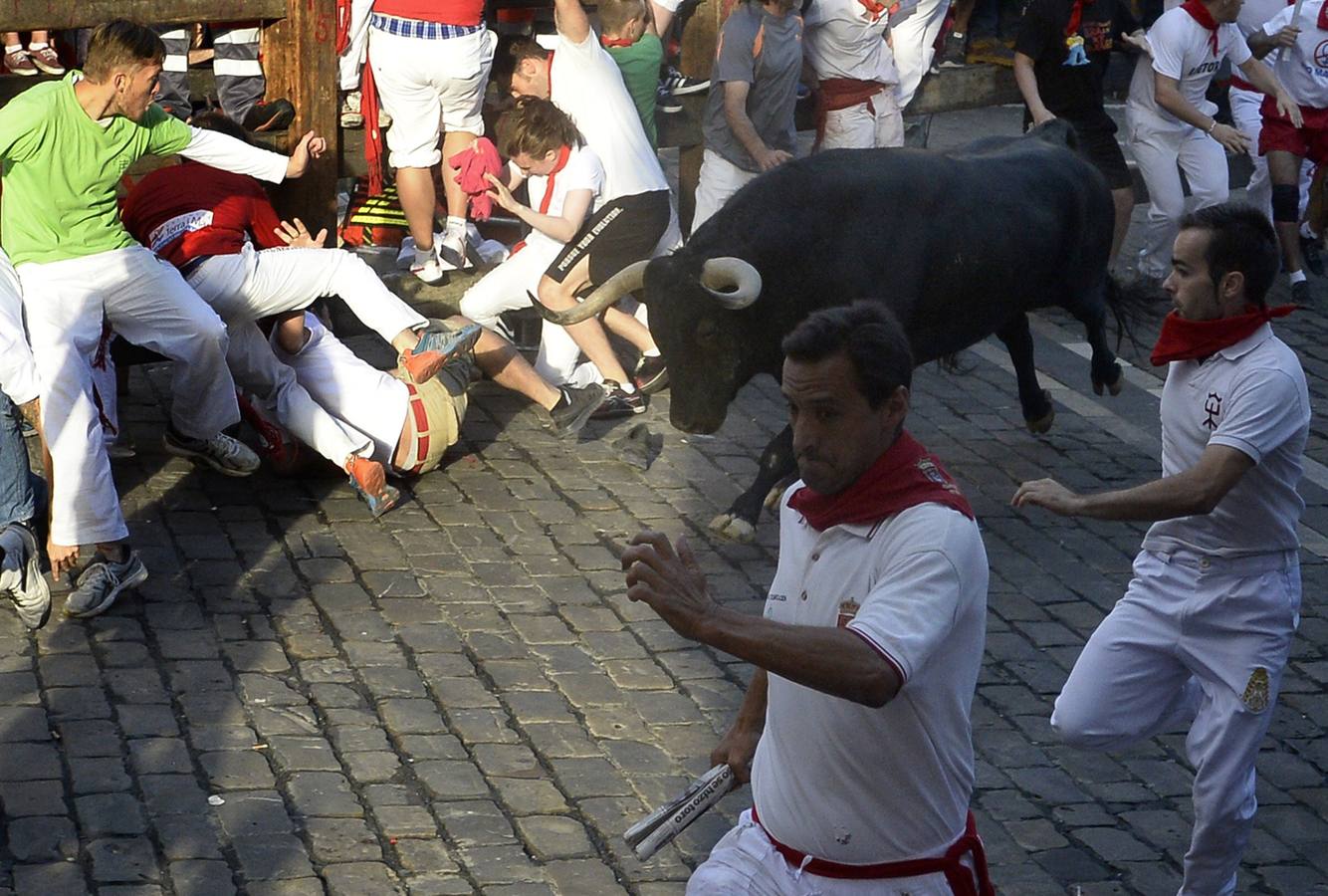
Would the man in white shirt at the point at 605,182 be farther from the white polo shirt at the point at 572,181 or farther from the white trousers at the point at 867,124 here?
the white trousers at the point at 867,124

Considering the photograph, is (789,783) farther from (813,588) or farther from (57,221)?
(57,221)

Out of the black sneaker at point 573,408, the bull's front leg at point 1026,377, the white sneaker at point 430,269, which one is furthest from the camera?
the white sneaker at point 430,269

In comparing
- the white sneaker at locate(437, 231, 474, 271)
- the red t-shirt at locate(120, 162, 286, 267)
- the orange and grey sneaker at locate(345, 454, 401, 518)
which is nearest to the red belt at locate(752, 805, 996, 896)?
the orange and grey sneaker at locate(345, 454, 401, 518)

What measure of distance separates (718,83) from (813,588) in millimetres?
7078

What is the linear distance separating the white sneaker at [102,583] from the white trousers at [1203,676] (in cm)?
361

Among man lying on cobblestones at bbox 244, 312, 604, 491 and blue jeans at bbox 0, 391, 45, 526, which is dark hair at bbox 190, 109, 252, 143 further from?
blue jeans at bbox 0, 391, 45, 526

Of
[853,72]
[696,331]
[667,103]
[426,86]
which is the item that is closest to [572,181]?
[426,86]

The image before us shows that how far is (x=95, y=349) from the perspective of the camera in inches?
294

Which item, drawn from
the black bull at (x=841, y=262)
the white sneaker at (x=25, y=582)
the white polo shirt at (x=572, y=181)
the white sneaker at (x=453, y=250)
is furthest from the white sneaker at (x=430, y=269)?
the white sneaker at (x=25, y=582)

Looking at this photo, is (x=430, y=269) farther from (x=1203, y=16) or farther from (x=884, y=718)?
(x=884, y=718)

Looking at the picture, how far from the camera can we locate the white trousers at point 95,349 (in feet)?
22.6

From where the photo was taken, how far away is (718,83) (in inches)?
407

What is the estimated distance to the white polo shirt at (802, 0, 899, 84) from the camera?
10789mm

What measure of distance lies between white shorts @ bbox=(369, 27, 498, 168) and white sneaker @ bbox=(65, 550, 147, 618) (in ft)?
11.6
